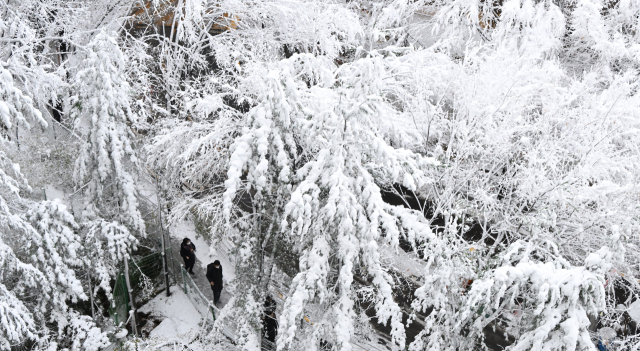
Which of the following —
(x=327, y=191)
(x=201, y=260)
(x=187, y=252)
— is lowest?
(x=201, y=260)

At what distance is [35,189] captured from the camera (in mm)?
12203

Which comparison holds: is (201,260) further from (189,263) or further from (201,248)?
(189,263)

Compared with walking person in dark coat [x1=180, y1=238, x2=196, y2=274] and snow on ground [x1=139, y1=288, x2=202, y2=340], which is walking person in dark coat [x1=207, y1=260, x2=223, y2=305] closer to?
snow on ground [x1=139, y1=288, x2=202, y2=340]

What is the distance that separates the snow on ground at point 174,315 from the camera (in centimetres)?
1062

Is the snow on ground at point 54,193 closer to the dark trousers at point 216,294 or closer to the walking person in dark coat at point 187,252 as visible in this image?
the walking person in dark coat at point 187,252

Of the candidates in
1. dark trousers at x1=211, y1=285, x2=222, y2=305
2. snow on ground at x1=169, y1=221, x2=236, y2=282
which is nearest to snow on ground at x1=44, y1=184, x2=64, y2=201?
snow on ground at x1=169, y1=221, x2=236, y2=282

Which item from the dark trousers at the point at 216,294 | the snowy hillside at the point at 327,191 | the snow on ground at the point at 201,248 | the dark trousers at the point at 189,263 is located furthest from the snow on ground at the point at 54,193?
the dark trousers at the point at 216,294

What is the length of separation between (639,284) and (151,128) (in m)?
12.4

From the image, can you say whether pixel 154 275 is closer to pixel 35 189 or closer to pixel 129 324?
pixel 129 324

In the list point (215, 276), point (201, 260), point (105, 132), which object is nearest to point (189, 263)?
Result: point (201, 260)

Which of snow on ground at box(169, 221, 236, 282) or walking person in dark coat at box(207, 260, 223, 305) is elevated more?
walking person in dark coat at box(207, 260, 223, 305)

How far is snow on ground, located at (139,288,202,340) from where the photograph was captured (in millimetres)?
10625

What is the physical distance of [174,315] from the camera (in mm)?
11312

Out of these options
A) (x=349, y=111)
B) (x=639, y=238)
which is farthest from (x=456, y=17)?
(x=349, y=111)
